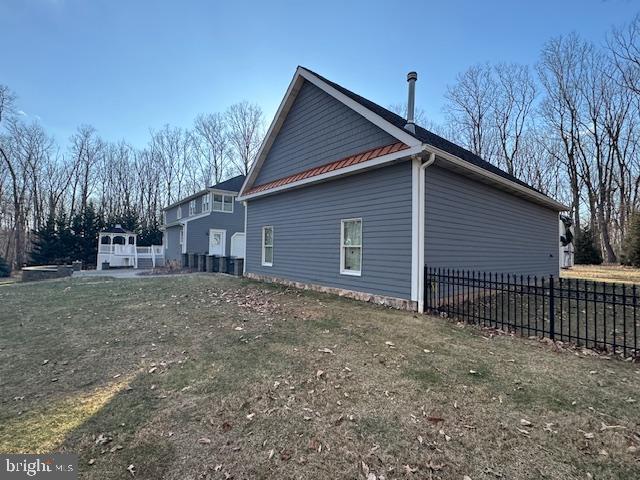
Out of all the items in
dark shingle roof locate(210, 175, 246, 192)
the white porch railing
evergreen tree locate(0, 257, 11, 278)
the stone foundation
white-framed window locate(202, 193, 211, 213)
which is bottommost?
evergreen tree locate(0, 257, 11, 278)

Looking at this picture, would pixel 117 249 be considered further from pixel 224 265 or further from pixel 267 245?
pixel 267 245

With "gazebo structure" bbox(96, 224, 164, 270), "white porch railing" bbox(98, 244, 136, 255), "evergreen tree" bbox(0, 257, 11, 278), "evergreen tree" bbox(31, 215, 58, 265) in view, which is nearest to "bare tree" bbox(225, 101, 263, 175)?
"gazebo structure" bbox(96, 224, 164, 270)

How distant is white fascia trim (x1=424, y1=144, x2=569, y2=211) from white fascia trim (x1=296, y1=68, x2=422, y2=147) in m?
0.57

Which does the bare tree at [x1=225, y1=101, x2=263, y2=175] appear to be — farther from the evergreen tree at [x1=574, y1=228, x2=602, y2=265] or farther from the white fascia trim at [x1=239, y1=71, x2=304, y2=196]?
the evergreen tree at [x1=574, y1=228, x2=602, y2=265]

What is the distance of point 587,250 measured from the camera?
82.3 ft

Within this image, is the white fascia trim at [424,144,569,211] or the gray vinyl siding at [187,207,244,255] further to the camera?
the gray vinyl siding at [187,207,244,255]

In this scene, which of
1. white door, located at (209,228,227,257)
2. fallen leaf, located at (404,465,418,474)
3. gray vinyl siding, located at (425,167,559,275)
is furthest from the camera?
white door, located at (209,228,227,257)

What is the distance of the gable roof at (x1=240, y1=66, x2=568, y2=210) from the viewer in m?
6.95

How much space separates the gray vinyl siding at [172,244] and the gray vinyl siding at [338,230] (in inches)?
544

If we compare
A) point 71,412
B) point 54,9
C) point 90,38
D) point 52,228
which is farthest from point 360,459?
point 52,228

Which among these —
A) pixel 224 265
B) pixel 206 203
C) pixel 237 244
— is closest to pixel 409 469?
pixel 224 265

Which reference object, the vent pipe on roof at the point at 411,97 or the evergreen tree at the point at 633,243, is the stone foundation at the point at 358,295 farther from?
the evergreen tree at the point at 633,243

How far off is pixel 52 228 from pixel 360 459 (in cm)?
3202

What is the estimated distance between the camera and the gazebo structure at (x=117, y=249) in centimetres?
Result: 2327
